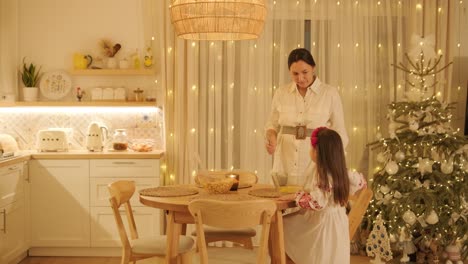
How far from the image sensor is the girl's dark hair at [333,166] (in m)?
3.11

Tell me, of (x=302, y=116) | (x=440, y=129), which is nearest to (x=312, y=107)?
(x=302, y=116)

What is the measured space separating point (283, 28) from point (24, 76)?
236 centimetres

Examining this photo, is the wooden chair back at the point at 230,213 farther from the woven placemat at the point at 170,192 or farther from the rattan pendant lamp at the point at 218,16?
the rattan pendant lamp at the point at 218,16

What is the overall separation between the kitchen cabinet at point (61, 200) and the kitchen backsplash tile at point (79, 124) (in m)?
0.59

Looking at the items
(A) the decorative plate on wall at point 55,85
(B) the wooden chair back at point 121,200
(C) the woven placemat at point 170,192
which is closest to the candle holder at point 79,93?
(A) the decorative plate on wall at point 55,85

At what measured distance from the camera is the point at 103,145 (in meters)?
5.39

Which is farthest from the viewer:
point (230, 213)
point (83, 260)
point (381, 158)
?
point (83, 260)

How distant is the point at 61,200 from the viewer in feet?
16.5

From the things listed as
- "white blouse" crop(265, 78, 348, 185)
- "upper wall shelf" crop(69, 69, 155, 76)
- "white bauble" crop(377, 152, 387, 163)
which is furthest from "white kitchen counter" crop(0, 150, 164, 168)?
"white bauble" crop(377, 152, 387, 163)

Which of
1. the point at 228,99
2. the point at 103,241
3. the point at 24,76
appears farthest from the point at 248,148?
the point at 24,76

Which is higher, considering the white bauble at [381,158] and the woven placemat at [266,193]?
the white bauble at [381,158]

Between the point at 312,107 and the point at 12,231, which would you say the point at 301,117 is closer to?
the point at 312,107

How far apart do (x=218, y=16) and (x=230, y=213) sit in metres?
1.00

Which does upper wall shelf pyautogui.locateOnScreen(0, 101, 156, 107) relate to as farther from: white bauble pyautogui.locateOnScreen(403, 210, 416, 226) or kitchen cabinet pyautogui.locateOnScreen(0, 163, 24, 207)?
white bauble pyautogui.locateOnScreen(403, 210, 416, 226)
